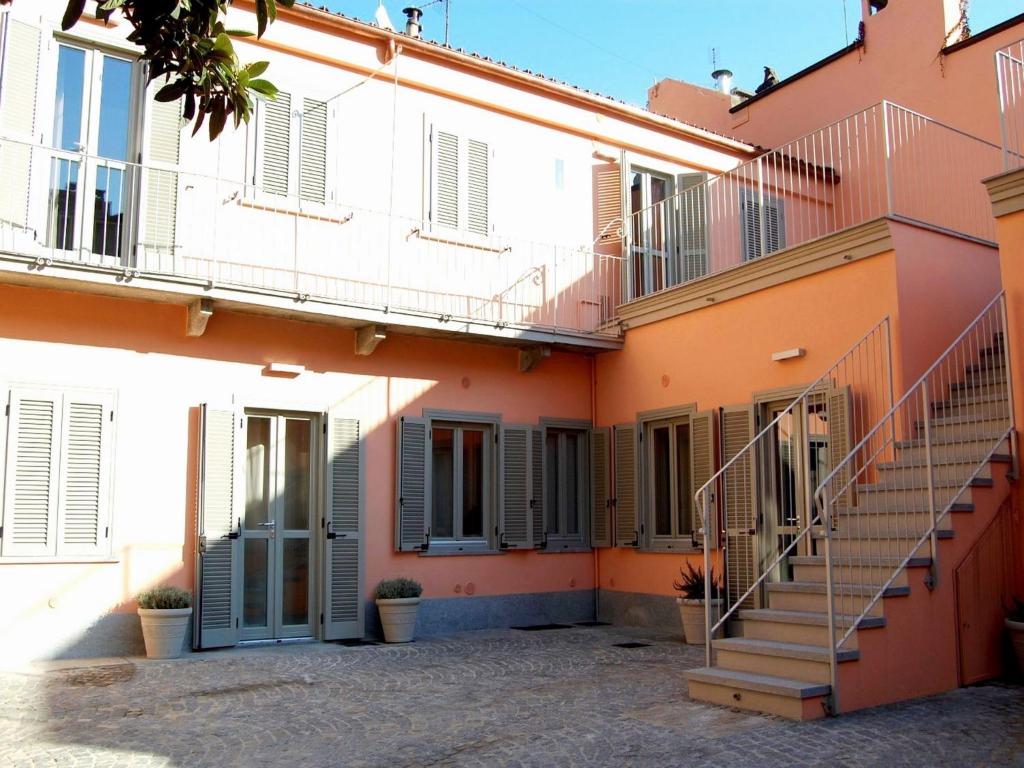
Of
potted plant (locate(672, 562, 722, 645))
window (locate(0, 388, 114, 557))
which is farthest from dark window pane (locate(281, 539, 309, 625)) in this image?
potted plant (locate(672, 562, 722, 645))

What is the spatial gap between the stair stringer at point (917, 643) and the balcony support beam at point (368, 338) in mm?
5815

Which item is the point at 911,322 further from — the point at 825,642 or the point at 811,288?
the point at 825,642

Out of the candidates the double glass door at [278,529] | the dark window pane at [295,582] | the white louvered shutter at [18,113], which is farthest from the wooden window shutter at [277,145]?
the dark window pane at [295,582]

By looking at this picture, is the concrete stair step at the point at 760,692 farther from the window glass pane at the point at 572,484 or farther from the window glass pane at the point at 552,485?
the window glass pane at the point at 572,484

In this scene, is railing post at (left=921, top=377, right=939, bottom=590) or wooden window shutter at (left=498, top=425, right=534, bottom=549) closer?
railing post at (left=921, top=377, right=939, bottom=590)

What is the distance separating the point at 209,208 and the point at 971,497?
7.38 metres

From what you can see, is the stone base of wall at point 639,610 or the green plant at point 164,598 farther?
the stone base of wall at point 639,610

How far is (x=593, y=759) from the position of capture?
214 inches

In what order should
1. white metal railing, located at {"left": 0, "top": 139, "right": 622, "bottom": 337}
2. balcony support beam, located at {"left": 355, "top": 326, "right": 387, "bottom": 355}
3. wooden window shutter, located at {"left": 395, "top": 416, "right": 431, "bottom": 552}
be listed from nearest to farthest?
white metal railing, located at {"left": 0, "top": 139, "right": 622, "bottom": 337} → balcony support beam, located at {"left": 355, "top": 326, "right": 387, "bottom": 355} → wooden window shutter, located at {"left": 395, "top": 416, "right": 431, "bottom": 552}

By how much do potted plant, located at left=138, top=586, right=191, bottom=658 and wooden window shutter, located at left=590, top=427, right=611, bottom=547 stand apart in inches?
198

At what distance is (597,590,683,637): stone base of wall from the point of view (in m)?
11.0

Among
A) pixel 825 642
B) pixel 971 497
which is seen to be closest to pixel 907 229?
pixel 971 497

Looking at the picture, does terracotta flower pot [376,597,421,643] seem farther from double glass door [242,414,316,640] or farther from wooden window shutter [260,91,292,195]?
wooden window shutter [260,91,292,195]

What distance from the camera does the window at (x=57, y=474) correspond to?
28.3ft
